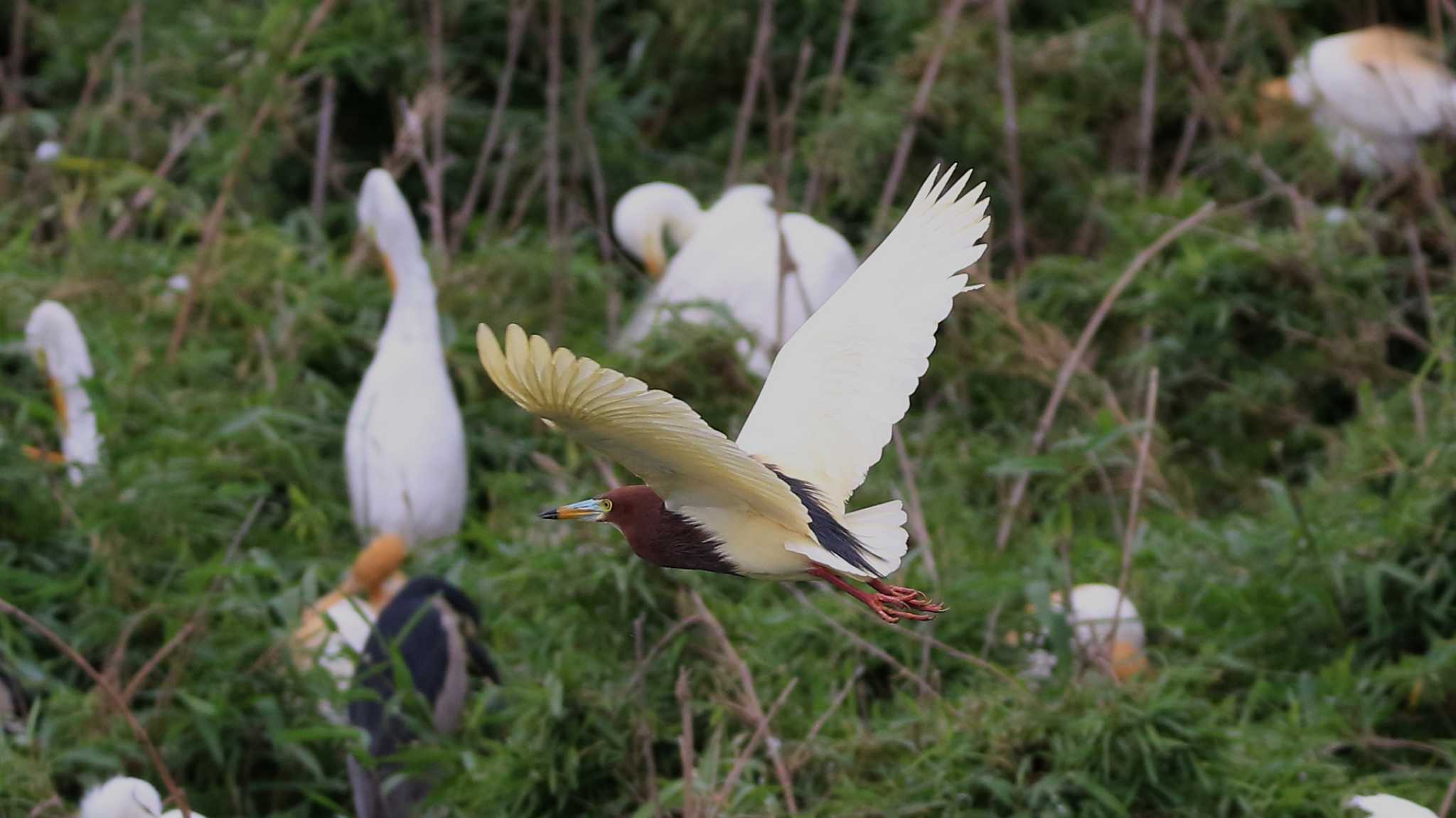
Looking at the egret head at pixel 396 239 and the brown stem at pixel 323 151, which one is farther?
the brown stem at pixel 323 151

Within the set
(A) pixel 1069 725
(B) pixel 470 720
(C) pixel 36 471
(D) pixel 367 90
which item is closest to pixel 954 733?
(A) pixel 1069 725

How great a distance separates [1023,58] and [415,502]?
2070mm

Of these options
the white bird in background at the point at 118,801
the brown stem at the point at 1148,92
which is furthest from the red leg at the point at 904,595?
the brown stem at the point at 1148,92

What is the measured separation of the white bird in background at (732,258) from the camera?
14.8ft

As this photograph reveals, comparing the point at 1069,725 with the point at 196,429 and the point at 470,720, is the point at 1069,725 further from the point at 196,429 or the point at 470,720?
the point at 196,429

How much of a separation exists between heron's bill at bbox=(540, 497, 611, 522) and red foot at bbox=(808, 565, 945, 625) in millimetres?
213

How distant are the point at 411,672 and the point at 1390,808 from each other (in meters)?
1.52

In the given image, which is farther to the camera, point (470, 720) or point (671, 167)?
point (671, 167)

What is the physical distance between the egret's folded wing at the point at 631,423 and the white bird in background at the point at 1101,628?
4.39ft

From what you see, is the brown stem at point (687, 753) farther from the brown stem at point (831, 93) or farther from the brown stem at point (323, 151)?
the brown stem at point (323, 151)

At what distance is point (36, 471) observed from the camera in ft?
12.5

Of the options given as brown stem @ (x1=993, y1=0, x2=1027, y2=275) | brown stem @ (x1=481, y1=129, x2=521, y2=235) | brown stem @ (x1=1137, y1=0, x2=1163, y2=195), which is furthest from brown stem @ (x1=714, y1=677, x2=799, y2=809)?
brown stem @ (x1=1137, y1=0, x2=1163, y2=195)

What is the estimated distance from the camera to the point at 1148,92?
16.0 feet

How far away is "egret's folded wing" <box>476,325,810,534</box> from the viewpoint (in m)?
1.78
